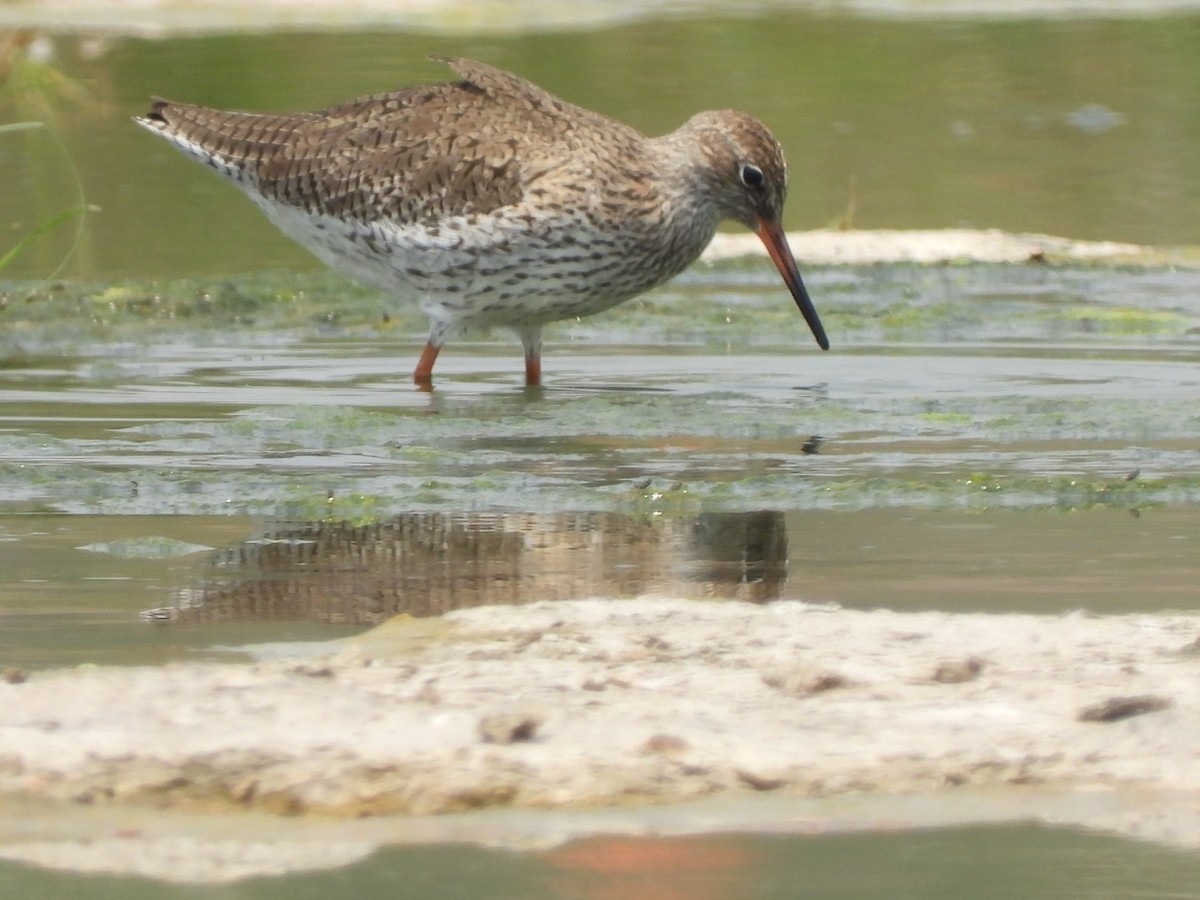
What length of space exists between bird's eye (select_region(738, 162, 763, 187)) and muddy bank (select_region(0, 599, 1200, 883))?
4.73m

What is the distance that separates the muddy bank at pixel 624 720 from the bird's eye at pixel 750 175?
15.5 ft

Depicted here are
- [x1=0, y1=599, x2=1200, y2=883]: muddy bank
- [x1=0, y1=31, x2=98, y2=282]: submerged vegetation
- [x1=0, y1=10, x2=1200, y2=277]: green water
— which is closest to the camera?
[x1=0, y1=599, x2=1200, y2=883]: muddy bank

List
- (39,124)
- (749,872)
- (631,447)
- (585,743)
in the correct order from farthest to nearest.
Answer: (631,447)
(39,124)
(585,743)
(749,872)

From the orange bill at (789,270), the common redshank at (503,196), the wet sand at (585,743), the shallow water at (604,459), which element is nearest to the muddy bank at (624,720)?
the wet sand at (585,743)

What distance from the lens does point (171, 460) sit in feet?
24.2

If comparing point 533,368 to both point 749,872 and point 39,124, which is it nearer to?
point 39,124

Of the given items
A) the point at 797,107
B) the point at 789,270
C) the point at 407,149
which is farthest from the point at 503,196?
the point at 797,107

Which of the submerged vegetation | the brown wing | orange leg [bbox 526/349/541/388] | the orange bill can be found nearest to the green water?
the submerged vegetation

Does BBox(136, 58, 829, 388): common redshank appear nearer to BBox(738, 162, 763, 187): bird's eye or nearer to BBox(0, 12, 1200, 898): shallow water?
BBox(738, 162, 763, 187): bird's eye

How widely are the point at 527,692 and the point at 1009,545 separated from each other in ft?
6.56

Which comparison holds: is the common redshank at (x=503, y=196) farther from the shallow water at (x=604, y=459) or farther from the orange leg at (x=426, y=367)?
the shallow water at (x=604, y=459)

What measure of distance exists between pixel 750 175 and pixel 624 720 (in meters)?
5.47

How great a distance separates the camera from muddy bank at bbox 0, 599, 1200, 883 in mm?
4086

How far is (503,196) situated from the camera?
359 inches
